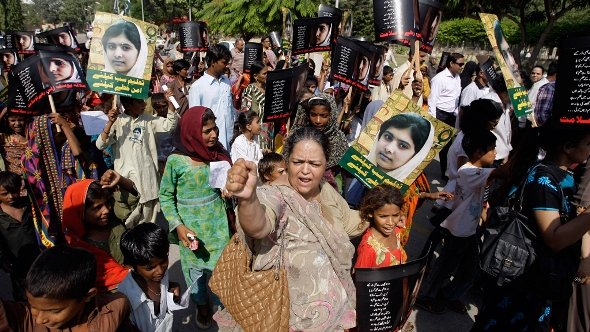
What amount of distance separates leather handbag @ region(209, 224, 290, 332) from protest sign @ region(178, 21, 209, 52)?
7111 millimetres

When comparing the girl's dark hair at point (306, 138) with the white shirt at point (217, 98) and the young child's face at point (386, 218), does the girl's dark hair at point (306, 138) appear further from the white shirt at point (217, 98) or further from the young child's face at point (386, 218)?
the white shirt at point (217, 98)

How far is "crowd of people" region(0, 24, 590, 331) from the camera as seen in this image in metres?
1.66

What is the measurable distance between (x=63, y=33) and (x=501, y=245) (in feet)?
25.7

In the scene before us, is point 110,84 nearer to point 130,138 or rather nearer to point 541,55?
point 130,138

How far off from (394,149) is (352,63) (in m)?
1.52

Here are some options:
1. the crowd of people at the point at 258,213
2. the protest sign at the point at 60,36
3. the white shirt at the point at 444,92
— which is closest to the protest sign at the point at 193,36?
the protest sign at the point at 60,36

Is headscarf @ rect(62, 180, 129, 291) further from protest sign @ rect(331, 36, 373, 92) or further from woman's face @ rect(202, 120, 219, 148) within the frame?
protest sign @ rect(331, 36, 373, 92)

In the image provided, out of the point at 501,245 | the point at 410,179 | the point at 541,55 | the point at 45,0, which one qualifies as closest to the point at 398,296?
the point at 501,245

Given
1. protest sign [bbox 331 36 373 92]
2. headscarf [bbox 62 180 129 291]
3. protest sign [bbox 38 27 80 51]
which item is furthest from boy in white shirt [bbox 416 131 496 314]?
protest sign [bbox 38 27 80 51]

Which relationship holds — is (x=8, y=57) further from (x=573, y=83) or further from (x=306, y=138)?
(x=573, y=83)

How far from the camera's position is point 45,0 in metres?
102

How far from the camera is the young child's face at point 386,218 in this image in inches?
99.8

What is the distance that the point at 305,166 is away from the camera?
1.89m

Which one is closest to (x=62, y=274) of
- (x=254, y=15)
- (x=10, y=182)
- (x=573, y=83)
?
(x=10, y=182)
